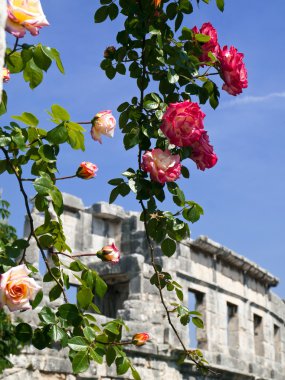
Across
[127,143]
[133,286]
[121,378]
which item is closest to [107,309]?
[133,286]

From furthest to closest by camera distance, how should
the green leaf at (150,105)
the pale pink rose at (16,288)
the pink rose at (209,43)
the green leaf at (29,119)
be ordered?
the pink rose at (209,43) → the green leaf at (150,105) → the green leaf at (29,119) → the pale pink rose at (16,288)

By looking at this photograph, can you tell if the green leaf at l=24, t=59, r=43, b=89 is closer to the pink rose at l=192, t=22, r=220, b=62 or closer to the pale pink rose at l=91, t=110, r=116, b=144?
the pale pink rose at l=91, t=110, r=116, b=144

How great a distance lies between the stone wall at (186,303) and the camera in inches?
514

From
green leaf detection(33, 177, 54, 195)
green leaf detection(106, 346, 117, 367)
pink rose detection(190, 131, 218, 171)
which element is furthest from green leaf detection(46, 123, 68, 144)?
green leaf detection(106, 346, 117, 367)

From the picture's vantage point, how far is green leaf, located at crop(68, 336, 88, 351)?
283 centimetres

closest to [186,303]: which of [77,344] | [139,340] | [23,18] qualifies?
[139,340]

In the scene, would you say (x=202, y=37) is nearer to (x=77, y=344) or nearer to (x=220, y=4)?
(x=220, y=4)

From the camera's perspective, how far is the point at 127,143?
3.22 metres

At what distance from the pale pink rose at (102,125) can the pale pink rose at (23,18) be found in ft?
2.60

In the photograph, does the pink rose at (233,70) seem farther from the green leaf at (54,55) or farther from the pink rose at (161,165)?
the green leaf at (54,55)

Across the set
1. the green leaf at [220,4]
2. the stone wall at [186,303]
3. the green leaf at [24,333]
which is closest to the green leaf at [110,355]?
the green leaf at [24,333]

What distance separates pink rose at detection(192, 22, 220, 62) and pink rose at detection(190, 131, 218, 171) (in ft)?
1.50

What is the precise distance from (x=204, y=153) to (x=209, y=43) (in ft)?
1.87

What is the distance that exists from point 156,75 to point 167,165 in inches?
22.1
